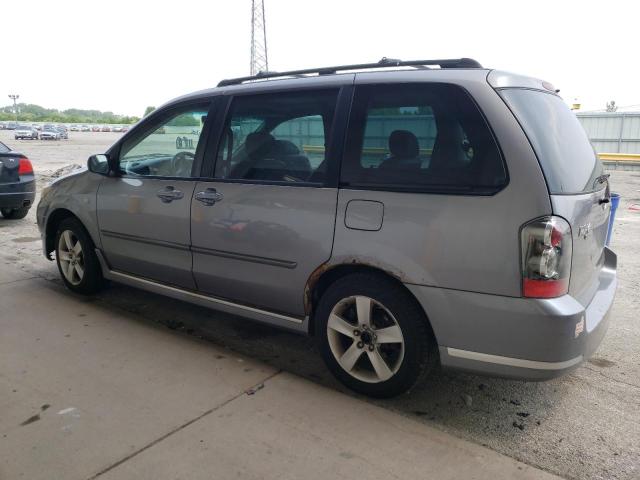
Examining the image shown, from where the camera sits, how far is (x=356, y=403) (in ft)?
9.53

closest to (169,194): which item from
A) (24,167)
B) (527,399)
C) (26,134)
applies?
(527,399)

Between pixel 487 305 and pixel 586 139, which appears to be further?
pixel 586 139

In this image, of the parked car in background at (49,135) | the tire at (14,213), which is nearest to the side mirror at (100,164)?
the tire at (14,213)

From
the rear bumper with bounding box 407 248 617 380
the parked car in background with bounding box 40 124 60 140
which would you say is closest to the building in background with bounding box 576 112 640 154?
the rear bumper with bounding box 407 248 617 380

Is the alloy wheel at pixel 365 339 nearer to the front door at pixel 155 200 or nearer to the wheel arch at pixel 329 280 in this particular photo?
the wheel arch at pixel 329 280

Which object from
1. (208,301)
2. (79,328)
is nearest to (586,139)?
(208,301)

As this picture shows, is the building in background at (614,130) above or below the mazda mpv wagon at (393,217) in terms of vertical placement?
above

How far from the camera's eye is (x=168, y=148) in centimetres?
396

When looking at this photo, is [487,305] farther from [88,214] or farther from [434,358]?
[88,214]

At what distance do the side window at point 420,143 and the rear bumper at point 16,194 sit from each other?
6.84 m

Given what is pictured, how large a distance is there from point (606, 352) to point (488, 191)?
6.43 feet

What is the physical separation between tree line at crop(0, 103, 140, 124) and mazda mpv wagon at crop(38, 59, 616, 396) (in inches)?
4787

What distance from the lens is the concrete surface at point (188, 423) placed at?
2346mm

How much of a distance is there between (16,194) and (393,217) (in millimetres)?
7206
